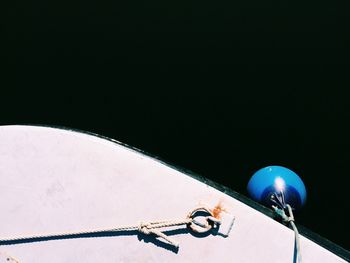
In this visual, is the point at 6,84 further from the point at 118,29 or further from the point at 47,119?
the point at 118,29

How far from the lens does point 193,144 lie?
484 centimetres

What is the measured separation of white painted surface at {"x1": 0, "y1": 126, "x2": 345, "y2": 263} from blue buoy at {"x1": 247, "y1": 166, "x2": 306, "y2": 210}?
15.0 inches

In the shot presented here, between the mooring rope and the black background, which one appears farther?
the black background

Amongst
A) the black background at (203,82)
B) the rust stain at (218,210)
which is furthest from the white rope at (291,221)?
the black background at (203,82)

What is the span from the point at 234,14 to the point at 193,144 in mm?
1835

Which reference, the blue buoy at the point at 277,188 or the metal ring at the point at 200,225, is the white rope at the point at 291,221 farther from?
the metal ring at the point at 200,225

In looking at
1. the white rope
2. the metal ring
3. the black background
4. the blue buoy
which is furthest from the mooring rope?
the black background

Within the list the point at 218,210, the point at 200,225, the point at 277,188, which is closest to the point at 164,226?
the point at 200,225

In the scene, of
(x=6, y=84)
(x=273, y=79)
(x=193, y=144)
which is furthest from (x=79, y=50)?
(x=273, y=79)

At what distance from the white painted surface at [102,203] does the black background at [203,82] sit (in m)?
2.16

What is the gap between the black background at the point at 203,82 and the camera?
4.73 meters

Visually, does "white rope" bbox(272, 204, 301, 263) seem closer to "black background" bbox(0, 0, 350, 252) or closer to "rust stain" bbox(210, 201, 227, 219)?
"rust stain" bbox(210, 201, 227, 219)

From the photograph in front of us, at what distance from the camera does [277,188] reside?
285 cm

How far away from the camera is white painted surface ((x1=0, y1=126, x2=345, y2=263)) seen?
2.46 metres
